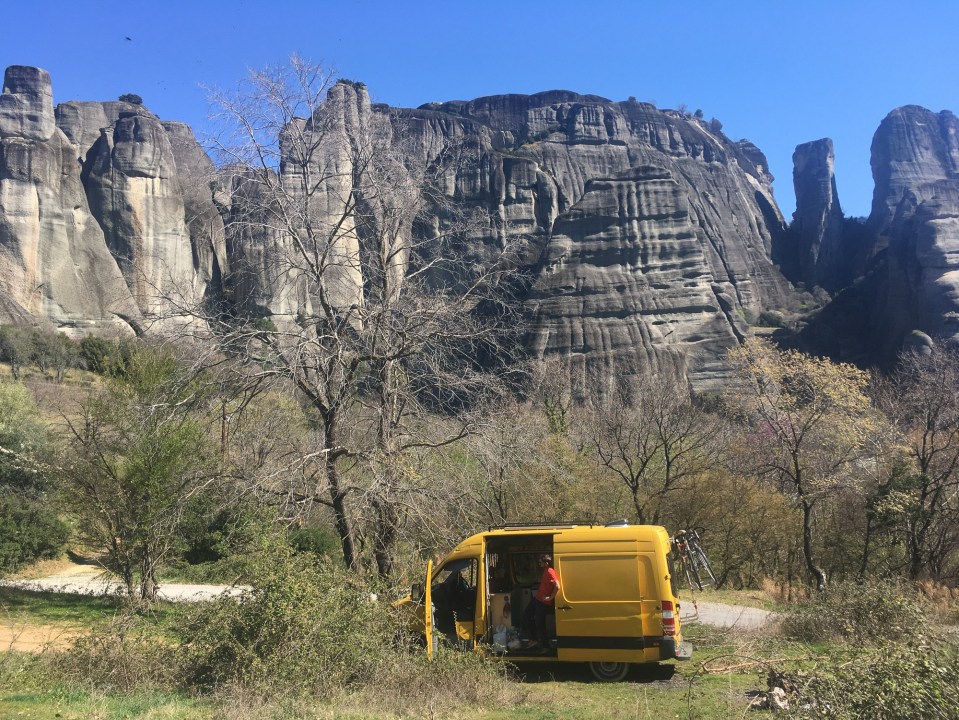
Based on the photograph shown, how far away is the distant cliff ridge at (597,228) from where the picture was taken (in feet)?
208

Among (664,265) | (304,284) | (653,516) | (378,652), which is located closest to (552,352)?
(664,265)

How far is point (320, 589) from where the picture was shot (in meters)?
8.70

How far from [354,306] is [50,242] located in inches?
2426

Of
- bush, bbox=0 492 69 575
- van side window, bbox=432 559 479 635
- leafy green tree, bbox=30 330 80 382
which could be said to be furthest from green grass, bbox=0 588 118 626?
leafy green tree, bbox=30 330 80 382

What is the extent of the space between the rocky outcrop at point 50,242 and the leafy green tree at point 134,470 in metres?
46.5

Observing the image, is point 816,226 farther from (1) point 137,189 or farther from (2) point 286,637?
(2) point 286,637

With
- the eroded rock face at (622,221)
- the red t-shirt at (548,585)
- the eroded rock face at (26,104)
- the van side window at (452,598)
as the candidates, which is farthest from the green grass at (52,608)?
the eroded rock face at (26,104)

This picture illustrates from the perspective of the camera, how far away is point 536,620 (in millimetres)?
9930

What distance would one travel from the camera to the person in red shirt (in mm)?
9445

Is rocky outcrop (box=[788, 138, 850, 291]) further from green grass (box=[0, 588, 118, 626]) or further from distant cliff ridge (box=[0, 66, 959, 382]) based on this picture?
green grass (box=[0, 588, 118, 626])

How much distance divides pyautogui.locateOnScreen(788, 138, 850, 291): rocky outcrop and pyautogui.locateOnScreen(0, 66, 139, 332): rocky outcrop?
287 feet

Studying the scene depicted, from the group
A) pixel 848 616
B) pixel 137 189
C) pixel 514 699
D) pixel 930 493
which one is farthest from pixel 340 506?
pixel 137 189

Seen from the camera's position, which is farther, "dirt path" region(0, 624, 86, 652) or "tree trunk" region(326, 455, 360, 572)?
"tree trunk" region(326, 455, 360, 572)

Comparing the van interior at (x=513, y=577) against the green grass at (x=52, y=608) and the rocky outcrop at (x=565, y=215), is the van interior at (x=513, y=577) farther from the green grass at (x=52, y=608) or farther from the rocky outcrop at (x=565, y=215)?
the rocky outcrop at (x=565, y=215)
